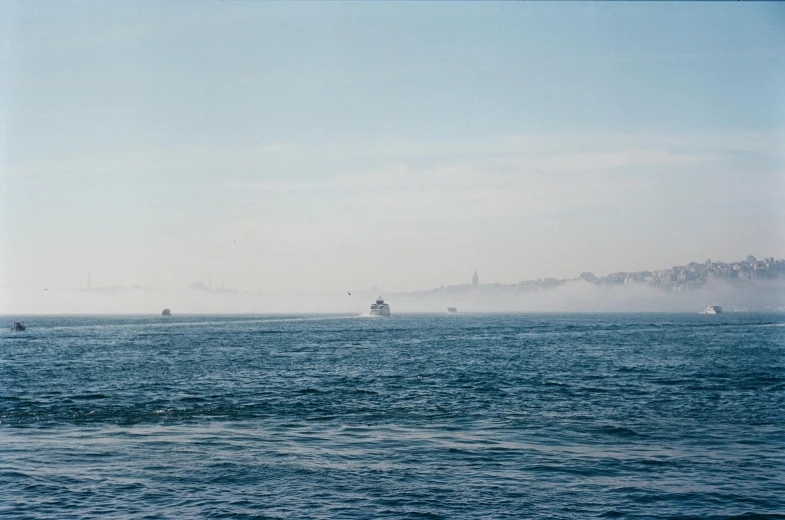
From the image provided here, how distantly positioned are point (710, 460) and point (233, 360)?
59852 mm

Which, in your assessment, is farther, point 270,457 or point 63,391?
point 63,391

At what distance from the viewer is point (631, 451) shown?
1244 inches

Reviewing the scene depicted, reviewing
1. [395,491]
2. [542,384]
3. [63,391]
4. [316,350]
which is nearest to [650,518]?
[395,491]

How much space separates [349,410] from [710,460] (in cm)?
2155

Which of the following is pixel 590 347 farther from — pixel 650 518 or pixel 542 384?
pixel 650 518

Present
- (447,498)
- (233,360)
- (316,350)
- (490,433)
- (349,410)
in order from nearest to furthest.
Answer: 1. (447,498)
2. (490,433)
3. (349,410)
4. (233,360)
5. (316,350)

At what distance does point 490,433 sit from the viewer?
35812 millimetres

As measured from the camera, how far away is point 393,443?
3334cm

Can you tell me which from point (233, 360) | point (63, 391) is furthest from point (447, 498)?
point (233, 360)

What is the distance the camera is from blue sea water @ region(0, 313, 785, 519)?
2389 cm

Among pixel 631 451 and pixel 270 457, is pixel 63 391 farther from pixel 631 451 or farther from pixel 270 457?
pixel 631 451

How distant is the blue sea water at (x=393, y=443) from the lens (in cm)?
2389

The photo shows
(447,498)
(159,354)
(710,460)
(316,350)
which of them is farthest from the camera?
(316,350)

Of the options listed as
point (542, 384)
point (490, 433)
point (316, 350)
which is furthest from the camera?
point (316, 350)
